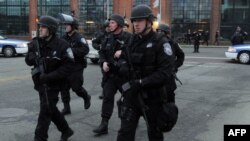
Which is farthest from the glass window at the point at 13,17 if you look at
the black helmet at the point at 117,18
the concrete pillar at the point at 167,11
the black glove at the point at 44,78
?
the black glove at the point at 44,78

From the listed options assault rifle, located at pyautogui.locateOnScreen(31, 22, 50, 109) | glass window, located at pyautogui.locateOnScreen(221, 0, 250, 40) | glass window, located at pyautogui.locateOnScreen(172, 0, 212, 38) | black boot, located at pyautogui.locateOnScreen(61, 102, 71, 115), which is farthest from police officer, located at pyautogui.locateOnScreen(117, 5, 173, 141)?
glass window, located at pyautogui.locateOnScreen(172, 0, 212, 38)

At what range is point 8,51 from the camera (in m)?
23.7

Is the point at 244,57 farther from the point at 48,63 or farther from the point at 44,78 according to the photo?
the point at 44,78

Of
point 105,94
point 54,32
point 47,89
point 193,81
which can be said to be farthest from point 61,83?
point 193,81

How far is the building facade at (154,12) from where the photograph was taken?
4512 cm

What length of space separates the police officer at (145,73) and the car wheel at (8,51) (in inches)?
789

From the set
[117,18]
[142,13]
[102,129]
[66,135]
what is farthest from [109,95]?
[142,13]

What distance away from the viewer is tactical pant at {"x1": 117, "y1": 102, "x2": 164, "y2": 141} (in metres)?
4.66

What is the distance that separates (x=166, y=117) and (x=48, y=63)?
193cm

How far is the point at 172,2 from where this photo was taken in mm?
47469

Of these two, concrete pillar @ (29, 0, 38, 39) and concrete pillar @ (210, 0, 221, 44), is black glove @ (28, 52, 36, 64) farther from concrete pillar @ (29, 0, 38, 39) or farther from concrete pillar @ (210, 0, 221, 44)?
concrete pillar @ (29, 0, 38, 39)

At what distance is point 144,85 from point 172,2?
4392cm

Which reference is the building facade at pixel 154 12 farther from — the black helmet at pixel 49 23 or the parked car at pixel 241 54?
the black helmet at pixel 49 23

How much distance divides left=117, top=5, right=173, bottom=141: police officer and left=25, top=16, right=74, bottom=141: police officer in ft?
4.29
